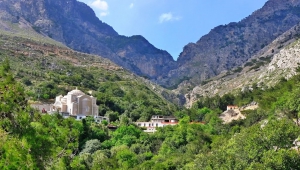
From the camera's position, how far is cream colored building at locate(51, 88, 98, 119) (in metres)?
85.2

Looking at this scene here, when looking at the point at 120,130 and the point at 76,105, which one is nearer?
the point at 120,130

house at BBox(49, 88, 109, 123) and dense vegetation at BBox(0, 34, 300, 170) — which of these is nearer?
dense vegetation at BBox(0, 34, 300, 170)

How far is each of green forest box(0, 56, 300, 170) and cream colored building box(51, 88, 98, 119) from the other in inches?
186

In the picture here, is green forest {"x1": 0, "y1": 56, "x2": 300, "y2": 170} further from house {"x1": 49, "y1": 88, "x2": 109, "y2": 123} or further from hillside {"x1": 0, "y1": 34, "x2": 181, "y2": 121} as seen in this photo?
house {"x1": 49, "y1": 88, "x2": 109, "y2": 123}

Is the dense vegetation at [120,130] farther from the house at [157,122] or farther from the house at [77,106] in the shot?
the house at [77,106]

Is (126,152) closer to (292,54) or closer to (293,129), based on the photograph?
(293,129)

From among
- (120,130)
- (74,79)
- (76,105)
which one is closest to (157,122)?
(120,130)

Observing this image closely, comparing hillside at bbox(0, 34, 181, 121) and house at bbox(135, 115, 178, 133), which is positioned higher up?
hillside at bbox(0, 34, 181, 121)

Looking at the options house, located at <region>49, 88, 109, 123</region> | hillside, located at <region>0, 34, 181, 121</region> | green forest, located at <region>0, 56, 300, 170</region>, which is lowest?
green forest, located at <region>0, 56, 300, 170</region>

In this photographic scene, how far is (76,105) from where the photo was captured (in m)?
86.2

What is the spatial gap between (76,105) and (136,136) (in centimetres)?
2171

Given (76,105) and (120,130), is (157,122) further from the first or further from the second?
(76,105)

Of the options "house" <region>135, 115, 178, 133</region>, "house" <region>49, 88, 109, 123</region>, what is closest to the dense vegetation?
"house" <region>135, 115, 178, 133</region>

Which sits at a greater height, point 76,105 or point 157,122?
point 76,105
